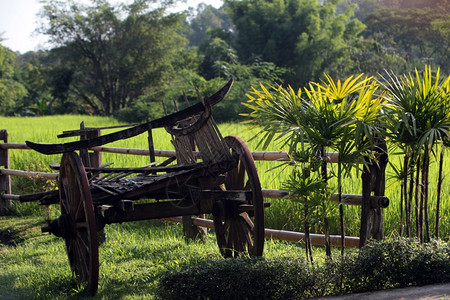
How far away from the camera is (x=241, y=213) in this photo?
4.78 metres

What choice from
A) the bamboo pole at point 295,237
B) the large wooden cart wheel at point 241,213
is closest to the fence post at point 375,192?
the bamboo pole at point 295,237

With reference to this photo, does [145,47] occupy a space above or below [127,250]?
above

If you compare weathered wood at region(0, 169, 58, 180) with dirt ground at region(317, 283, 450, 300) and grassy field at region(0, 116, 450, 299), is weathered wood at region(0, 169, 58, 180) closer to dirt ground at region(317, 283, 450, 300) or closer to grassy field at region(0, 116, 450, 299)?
grassy field at region(0, 116, 450, 299)

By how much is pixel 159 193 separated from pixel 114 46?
31090 mm

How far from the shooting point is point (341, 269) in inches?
154

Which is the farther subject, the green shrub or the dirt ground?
the green shrub

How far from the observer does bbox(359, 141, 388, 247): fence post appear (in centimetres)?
453

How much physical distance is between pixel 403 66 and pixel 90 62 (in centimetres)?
1840

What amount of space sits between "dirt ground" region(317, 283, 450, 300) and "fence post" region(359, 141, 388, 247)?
792 mm

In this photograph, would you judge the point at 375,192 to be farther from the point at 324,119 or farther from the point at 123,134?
the point at 123,134

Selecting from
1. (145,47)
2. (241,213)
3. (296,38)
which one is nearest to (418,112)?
(241,213)

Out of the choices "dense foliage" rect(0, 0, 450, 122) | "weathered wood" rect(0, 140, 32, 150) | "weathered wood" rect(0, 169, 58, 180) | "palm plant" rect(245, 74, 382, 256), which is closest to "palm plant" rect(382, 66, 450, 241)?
"palm plant" rect(245, 74, 382, 256)

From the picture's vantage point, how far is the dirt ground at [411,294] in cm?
354

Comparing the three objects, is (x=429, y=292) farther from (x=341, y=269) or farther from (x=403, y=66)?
(x=403, y=66)
